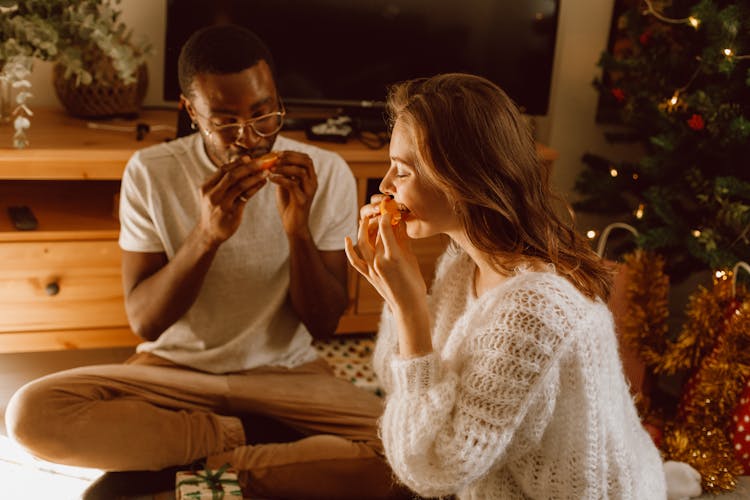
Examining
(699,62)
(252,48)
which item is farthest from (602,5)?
(252,48)

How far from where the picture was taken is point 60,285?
7.77 feet

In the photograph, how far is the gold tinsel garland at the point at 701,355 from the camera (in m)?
1.92

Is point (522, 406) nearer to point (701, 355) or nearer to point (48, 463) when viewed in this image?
point (701, 355)

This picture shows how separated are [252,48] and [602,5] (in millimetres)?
1721

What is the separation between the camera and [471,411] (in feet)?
3.92

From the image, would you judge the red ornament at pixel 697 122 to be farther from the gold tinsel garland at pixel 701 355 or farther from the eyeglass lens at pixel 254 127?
the eyeglass lens at pixel 254 127

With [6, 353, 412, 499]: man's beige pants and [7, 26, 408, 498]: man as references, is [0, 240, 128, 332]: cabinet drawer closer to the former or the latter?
[7, 26, 408, 498]: man

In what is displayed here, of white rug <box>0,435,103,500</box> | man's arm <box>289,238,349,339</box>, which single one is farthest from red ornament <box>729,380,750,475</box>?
white rug <box>0,435,103,500</box>

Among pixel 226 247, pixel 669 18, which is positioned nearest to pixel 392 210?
pixel 226 247

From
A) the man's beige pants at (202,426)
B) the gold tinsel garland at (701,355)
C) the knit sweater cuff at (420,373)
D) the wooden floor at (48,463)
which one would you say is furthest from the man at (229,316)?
the gold tinsel garland at (701,355)

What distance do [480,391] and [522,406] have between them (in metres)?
0.06

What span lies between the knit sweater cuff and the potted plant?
1.51m

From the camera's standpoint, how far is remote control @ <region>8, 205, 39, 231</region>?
2.29 metres

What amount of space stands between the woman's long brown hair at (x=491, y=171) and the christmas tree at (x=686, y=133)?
43.5 inches
